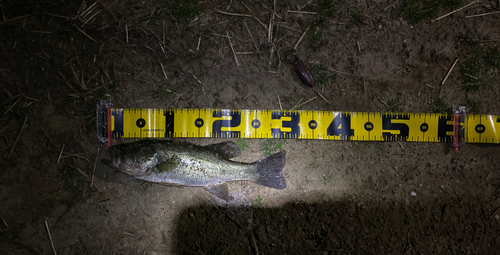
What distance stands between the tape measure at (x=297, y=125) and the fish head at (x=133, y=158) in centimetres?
43

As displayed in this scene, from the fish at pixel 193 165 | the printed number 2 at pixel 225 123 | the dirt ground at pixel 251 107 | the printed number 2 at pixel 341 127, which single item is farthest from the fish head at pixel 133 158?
the printed number 2 at pixel 341 127

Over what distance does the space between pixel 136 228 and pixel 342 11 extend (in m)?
4.80

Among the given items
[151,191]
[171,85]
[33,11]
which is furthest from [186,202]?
[33,11]

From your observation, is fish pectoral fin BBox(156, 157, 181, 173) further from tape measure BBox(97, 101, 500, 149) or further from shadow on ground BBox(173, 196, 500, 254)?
shadow on ground BBox(173, 196, 500, 254)

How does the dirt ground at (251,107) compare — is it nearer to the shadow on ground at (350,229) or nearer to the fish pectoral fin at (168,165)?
the shadow on ground at (350,229)

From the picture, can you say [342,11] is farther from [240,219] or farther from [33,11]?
[33,11]

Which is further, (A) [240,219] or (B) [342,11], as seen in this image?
(B) [342,11]

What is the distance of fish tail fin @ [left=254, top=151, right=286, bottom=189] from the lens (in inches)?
155

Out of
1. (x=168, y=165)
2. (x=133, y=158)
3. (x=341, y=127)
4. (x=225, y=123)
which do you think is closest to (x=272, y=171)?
(x=225, y=123)

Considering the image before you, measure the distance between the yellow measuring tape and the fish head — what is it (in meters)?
0.42

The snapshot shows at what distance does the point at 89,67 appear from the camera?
163 inches

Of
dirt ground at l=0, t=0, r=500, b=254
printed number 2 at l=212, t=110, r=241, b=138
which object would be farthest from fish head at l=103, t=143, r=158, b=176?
printed number 2 at l=212, t=110, r=241, b=138

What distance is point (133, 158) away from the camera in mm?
3580

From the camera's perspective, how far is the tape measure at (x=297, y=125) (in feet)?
13.2
